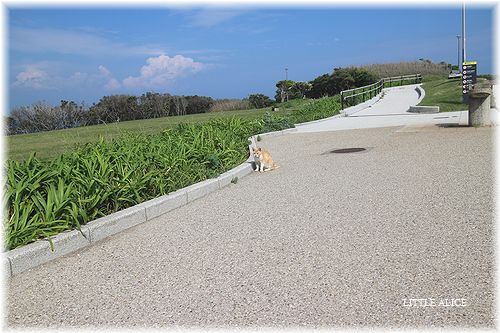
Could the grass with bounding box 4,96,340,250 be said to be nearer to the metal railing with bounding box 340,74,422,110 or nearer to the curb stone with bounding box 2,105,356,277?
the curb stone with bounding box 2,105,356,277

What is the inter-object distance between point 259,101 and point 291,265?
28738 millimetres

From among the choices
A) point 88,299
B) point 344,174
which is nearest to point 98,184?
point 88,299

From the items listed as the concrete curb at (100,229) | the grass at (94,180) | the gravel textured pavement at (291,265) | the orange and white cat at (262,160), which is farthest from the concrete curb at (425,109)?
the concrete curb at (100,229)

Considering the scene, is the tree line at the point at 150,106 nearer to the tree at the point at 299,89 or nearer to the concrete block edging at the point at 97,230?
the tree at the point at 299,89

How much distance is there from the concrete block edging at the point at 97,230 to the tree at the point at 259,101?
24965 mm

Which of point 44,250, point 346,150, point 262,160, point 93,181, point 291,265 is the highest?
point 93,181

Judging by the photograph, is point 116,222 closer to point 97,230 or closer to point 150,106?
point 97,230

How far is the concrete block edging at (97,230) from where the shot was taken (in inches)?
155

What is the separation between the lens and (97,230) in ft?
15.2

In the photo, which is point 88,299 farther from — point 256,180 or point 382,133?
point 382,133

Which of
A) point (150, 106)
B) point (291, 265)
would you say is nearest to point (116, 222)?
point (291, 265)

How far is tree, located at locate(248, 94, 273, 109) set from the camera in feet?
103

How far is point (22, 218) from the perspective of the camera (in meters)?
4.41

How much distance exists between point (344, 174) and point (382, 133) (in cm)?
577
